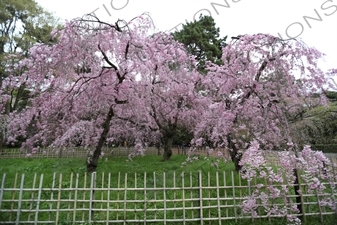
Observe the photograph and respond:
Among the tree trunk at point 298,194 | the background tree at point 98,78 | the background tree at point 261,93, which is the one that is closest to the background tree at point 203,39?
the background tree at point 98,78

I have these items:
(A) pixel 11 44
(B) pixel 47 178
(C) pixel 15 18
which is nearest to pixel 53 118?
(B) pixel 47 178

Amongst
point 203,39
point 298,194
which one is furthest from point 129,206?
point 203,39

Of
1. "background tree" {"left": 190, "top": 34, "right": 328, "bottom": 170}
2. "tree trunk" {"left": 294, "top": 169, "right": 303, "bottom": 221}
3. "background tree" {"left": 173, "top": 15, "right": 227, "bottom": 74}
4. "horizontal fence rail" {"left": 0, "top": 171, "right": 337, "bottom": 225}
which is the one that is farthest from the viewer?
"background tree" {"left": 173, "top": 15, "right": 227, "bottom": 74}

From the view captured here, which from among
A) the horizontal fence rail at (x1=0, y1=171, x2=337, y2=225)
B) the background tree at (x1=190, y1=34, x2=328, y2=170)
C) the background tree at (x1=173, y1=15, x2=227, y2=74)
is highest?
the background tree at (x1=173, y1=15, x2=227, y2=74)

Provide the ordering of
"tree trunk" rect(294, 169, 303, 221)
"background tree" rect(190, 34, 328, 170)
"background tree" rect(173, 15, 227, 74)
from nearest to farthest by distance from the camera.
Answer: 1. "tree trunk" rect(294, 169, 303, 221)
2. "background tree" rect(190, 34, 328, 170)
3. "background tree" rect(173, 15, 227, 74)

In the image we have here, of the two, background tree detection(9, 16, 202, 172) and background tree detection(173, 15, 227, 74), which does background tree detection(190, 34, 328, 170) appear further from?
background tree detection(173, 15, 227, 74)

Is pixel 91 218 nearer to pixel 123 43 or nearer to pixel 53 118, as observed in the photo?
pixel 123 43

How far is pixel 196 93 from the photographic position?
32.1ft

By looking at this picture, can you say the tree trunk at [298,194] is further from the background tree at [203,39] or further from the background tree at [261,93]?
the background tree at [203,39]

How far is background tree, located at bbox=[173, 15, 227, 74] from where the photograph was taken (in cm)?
1688

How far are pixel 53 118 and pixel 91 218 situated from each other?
557 centimetres

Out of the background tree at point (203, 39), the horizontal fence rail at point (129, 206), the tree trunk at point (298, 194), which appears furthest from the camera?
the background tree at point (203, 39)

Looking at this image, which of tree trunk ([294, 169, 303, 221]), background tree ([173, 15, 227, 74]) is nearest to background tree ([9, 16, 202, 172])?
tree trunk ([294, 169, 303, 221])

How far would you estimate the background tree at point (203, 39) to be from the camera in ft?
55.4
